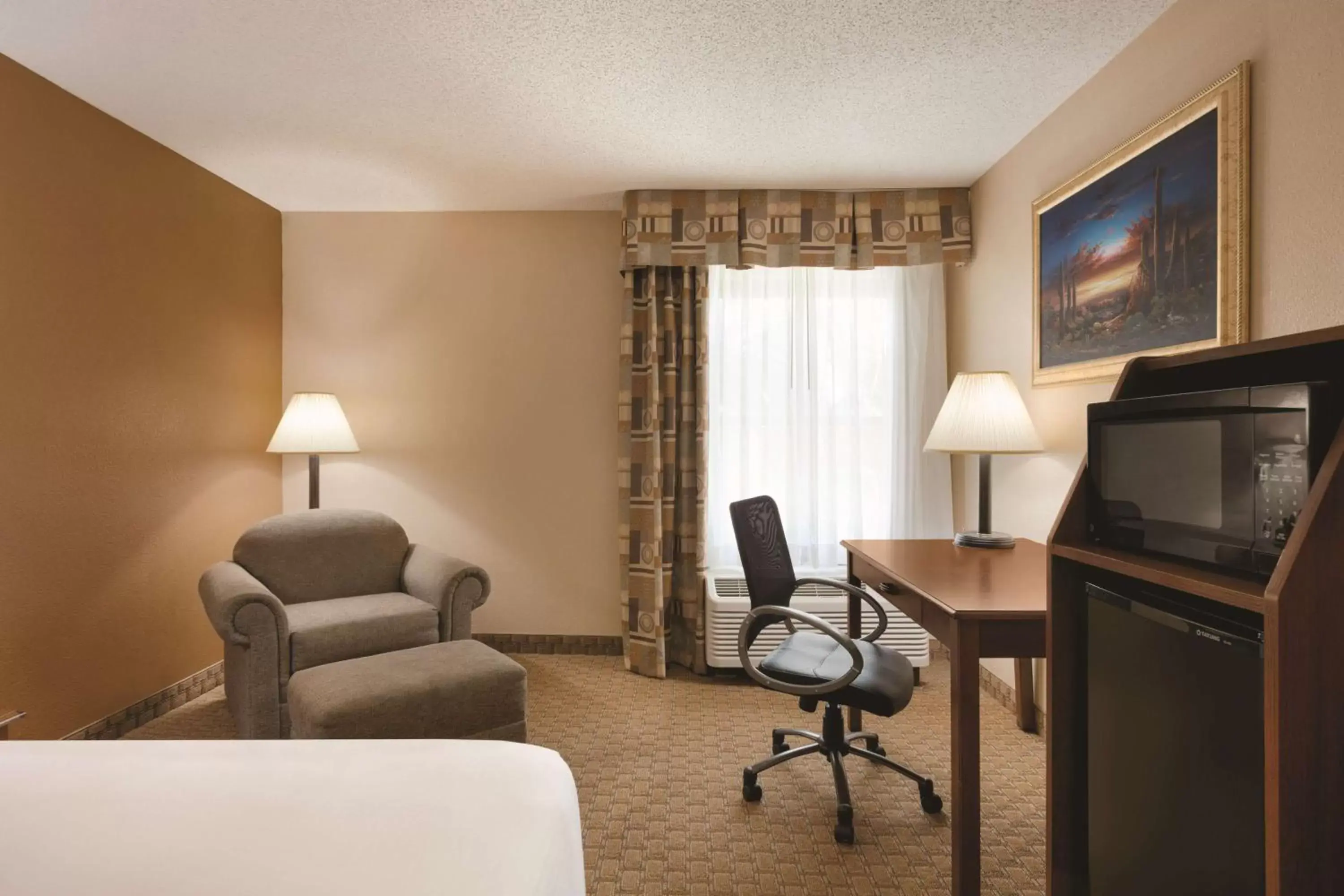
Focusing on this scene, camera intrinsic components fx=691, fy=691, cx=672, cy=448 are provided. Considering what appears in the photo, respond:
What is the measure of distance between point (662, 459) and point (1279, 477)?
2980mm

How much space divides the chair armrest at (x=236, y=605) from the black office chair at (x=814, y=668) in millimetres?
1759

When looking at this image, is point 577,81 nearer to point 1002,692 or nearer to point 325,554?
point 325,554

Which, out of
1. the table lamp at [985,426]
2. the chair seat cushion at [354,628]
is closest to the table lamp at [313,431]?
the chair seat cushion at [354,628]

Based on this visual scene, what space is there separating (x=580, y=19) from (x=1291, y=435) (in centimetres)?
217

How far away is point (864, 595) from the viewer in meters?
2.68

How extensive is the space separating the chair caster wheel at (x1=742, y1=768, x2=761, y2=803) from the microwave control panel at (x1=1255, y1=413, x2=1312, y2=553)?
1.79 metres

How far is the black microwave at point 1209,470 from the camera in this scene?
981 millimetres

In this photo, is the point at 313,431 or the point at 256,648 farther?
the point at 313,431

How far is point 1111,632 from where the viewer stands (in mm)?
1314

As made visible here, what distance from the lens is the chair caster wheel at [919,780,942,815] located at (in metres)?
2.30

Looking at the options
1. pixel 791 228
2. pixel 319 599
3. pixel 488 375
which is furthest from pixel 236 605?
pixel 791 228

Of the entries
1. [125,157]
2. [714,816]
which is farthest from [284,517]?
[714,816]

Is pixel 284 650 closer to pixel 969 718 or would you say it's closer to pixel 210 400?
pixel 210 400

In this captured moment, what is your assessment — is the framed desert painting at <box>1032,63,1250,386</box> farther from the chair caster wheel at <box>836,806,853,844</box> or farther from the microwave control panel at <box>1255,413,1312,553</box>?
the chair caster wheel at <box>836,806,853,844</box>
